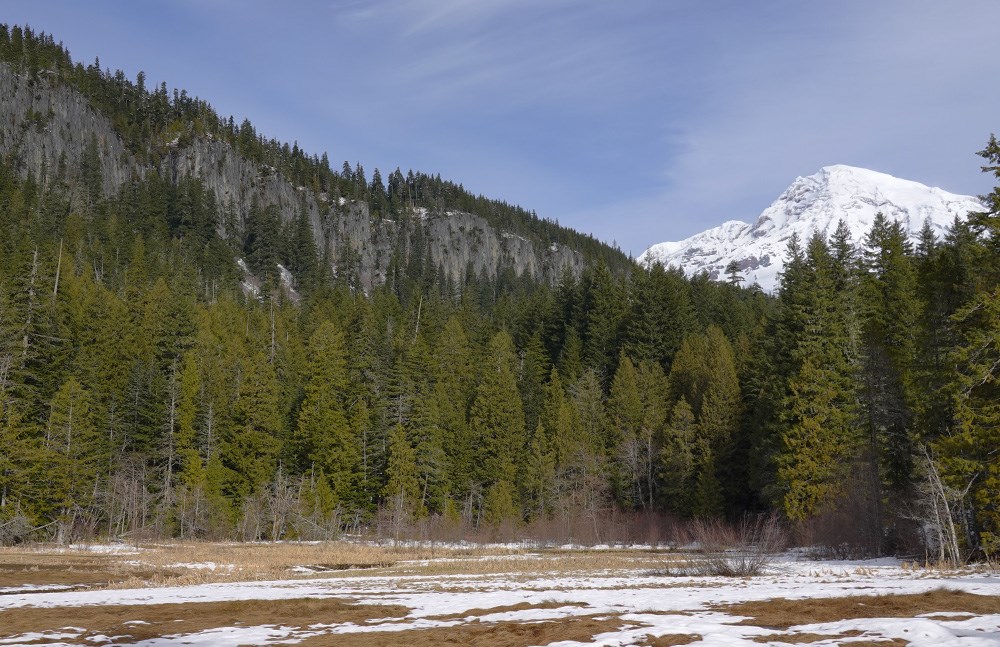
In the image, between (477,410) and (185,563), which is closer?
(185,563)

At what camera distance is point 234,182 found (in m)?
174

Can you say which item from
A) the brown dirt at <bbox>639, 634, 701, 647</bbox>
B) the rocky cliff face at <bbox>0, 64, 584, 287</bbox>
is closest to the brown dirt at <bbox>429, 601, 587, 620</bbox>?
the brown dirt at <bbox>639, 634, 701, 647</bbox>

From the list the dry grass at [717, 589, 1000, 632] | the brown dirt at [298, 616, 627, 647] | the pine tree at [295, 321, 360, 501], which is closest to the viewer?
the brown dirt at [298, 616, 627, 647]

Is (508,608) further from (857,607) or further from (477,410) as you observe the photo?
(477,410)

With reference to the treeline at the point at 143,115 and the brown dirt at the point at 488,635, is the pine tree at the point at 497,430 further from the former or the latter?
the treeline at the point at 143,115

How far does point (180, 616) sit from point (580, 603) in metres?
8.48

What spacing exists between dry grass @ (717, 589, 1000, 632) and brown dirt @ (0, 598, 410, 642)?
23.6 feet

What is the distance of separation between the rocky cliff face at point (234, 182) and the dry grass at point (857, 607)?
123315 mm

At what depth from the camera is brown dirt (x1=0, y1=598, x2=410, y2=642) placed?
13.8m

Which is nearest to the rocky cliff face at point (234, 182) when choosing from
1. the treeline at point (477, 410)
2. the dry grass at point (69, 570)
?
the treeline at point (477, 410)

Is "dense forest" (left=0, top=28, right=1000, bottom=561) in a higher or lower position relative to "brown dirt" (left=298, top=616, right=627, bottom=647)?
higher

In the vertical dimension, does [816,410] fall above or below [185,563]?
above

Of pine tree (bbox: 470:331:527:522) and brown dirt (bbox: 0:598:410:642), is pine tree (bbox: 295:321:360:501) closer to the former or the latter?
pine tree (bbox: 470:331:527:522)

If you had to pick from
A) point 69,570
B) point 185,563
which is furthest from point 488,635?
point 185,563
